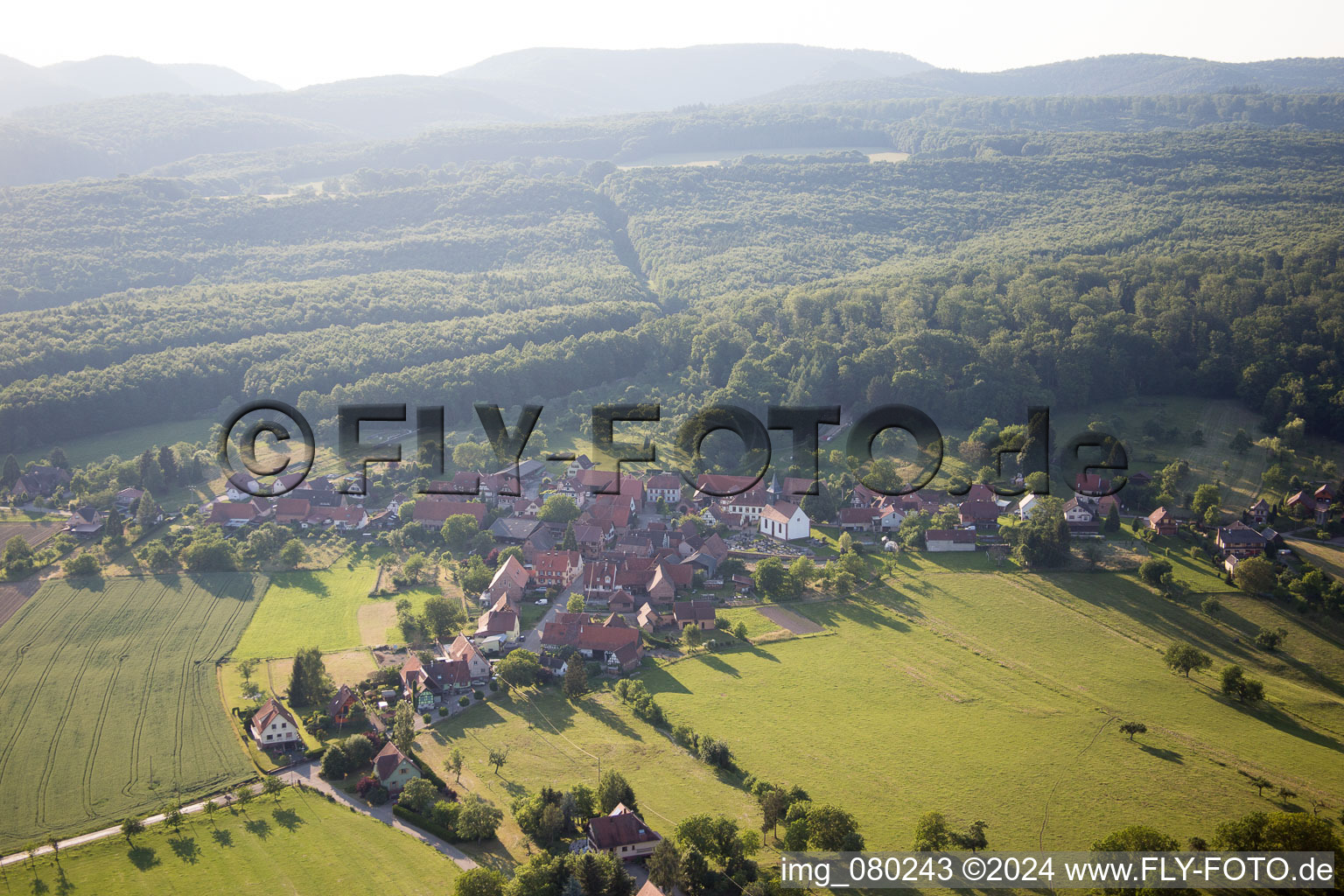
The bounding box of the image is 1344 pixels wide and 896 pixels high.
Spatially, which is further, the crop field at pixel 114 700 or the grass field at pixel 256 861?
the crop field at pixel 114 700

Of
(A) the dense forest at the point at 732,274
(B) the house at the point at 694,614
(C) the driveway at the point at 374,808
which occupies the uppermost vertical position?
(A) the dense forest at the point at 732,274

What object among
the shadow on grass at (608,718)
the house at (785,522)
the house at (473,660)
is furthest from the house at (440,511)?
the shadow on grass at (608,718)

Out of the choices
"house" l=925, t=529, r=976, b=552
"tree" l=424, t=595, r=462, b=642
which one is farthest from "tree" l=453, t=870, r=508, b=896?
"house" l=925, t=529, r=976, b=552

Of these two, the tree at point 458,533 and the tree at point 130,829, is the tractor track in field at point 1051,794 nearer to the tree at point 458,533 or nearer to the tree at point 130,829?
the tree at point 130,829

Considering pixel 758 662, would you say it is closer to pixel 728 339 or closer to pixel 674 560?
pixel 674 560

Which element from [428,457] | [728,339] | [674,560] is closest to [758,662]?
[674,560]

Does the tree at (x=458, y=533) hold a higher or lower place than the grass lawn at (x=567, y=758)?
higher

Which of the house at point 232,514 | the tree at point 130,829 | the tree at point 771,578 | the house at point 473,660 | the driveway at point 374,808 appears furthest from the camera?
the house at point 232,514
